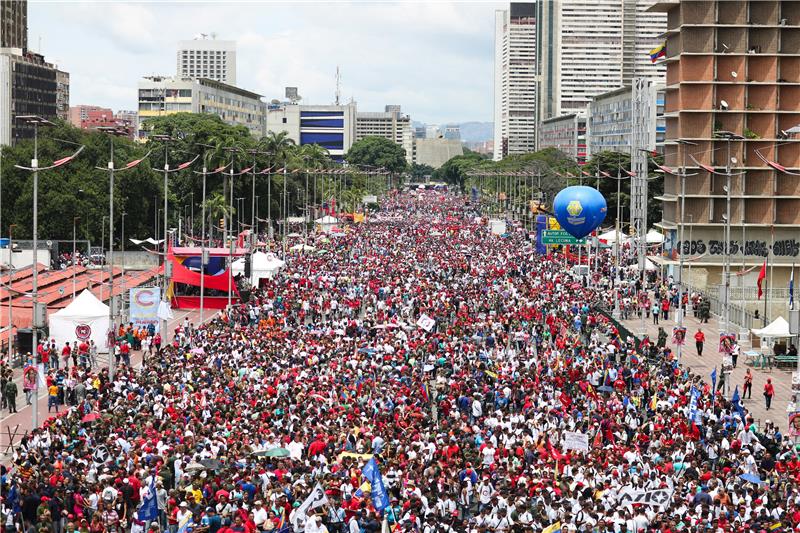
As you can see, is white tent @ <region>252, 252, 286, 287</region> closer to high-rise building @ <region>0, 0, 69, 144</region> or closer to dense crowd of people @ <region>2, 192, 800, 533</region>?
dense crowd of people @ <region>2, 192, 800, 533</region>

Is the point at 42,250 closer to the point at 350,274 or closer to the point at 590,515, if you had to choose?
the point at 350,274

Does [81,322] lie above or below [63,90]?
below

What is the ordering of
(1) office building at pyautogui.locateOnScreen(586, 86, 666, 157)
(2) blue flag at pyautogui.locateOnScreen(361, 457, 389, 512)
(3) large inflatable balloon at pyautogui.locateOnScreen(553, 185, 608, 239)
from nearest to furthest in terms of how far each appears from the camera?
(2) blue flag at pyautogui.locateOnScreen(361, 457, 389, 512) → (3) large inflatable balloon at pyautogui.locateOnScreen(553, 185, 608, 239) → (1) office building at pyautogui.locateOnScreen(586, 86, 666, 157)

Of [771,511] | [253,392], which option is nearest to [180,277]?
[253,392]

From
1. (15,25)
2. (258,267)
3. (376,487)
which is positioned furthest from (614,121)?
(376,487)

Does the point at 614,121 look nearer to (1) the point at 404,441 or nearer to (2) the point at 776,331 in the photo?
(2) the point at 776,331

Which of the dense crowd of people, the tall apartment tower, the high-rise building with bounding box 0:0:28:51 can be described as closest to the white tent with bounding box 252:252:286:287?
the dense crowd of people
